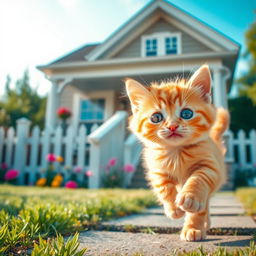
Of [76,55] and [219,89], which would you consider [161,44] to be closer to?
[219,89]

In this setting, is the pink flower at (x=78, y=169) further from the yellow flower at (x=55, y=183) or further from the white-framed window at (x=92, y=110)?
the white-framed window at (x=92, y=110)

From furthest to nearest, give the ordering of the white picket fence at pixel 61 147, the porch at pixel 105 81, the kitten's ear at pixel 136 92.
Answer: the porch at pixel 105 81 → the white picket fence at pixel 61 147 → the kitten's ear at pixel 136 92

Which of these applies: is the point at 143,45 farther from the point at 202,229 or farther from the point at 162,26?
the point at 202,229

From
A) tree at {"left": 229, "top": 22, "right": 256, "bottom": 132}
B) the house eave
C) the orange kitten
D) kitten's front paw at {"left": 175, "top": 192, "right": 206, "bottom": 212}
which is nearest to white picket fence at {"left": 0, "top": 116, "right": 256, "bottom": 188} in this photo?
the house eave

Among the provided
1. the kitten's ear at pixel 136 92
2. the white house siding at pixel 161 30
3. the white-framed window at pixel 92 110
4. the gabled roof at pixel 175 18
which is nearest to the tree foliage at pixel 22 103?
the white-framed window at pixel 92 110

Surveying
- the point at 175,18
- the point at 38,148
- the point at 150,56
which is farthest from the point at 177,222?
the point at 175,18

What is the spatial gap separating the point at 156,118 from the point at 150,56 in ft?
27.3

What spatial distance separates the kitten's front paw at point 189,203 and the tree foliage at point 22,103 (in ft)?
48.6

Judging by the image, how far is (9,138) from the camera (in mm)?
8133

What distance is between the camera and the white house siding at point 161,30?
10172 millimetres

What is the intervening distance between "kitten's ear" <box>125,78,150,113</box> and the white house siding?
29.2 ft

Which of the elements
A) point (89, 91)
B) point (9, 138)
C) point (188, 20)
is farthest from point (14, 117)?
point (188, 20)

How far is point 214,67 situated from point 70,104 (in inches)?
265

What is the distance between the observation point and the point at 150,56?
966 cm
